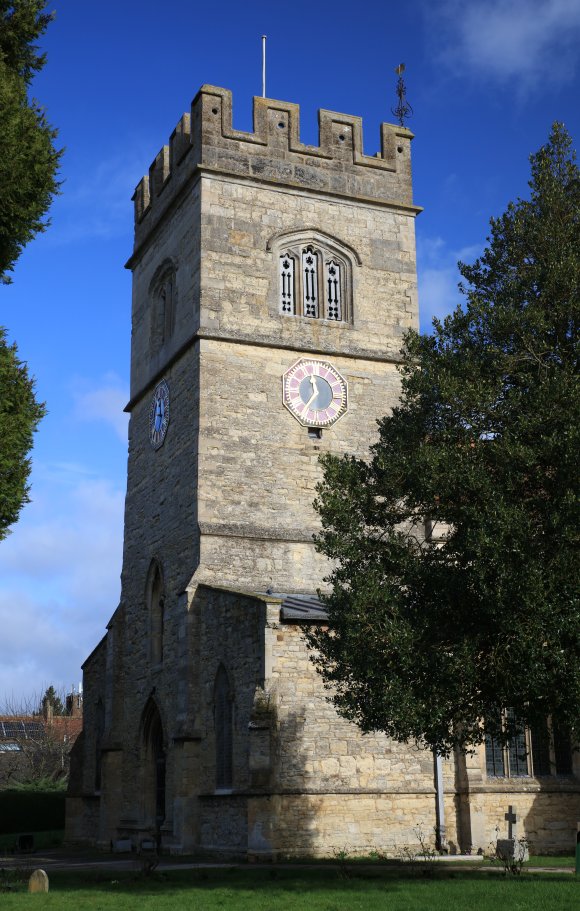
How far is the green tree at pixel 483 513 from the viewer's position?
14.1 m

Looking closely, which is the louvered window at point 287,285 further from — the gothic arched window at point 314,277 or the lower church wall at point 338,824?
the lower church wall at point 338,824

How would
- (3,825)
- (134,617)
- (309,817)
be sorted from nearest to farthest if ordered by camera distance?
(309,817) → (134,617) → (3,825)

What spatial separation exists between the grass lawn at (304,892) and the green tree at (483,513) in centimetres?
215

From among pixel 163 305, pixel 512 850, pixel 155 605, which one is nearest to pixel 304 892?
pixel 512 850

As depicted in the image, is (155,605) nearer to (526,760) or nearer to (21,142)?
(526,760)

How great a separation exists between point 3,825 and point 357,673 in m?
26.5

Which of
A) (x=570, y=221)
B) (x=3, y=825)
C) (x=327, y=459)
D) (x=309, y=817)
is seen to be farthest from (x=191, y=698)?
(x=3, y=825)

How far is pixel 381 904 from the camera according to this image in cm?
1380

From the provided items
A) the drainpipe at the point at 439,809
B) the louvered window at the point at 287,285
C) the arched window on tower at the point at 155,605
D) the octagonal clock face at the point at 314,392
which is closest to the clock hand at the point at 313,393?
the octagonal clock face at the point at 314,392

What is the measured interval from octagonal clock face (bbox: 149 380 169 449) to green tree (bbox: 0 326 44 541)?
12997 mm

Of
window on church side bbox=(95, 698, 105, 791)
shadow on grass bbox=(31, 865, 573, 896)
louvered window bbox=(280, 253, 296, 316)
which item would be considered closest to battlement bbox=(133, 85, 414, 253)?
louvered window bbox=(280, 253, 296, 316)

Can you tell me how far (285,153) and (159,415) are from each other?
7.95 meters

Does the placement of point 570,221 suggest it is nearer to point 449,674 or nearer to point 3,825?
point 449,674

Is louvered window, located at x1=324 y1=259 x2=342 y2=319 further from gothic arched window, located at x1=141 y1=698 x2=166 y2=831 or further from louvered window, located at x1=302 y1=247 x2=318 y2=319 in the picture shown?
gothic arched window, located at x1=141 y1=698 x2=166 y2=831
